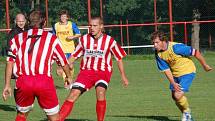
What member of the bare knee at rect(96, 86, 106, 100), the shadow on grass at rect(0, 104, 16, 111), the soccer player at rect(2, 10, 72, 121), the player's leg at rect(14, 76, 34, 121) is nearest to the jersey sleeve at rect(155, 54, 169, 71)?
the bare knee at rect(96, 86, 106, 100)

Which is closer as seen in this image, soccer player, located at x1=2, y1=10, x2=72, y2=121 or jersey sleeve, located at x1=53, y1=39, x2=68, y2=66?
soccer player, located at x1=2, y1=10, x2=72, y2=121

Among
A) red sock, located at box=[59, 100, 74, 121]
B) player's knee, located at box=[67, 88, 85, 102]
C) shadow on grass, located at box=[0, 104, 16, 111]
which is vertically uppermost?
player's knee, located at box=[67, 88, 85, 102]

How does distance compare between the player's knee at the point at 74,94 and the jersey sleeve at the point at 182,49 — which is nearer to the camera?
the player's knee at the point at 74,94

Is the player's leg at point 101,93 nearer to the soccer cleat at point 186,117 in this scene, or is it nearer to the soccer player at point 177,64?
the soccer player at point 177,64

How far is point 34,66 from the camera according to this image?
25.4 ft

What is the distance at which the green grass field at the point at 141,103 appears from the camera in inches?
452

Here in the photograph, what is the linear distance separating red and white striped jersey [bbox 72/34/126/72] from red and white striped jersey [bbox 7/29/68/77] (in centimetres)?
231

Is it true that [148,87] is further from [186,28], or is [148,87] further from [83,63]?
[186,28]

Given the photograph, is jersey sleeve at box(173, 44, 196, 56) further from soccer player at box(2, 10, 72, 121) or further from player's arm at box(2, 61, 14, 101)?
player's arm at box(2, 61, 14, 101)

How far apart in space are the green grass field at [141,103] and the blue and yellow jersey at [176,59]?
35.1 inches

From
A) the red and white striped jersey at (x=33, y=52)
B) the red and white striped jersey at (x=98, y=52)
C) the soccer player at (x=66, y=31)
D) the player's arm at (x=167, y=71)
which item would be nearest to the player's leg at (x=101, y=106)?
the red and white striped jersey at (x=98, y=52)

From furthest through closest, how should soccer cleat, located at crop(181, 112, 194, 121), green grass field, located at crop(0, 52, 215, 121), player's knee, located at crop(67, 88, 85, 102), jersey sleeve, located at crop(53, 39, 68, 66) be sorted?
1. green grass field, located at crop(0, 52, 215, 121)
2. soccer cleat, located at crop(181, 112, 194, 121)
3. player's knee, located at crop(67, 88, 85, 102)
4. jersey sleeve, located at crop(53, 39, 68, 66)

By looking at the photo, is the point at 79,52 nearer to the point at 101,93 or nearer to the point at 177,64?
the point at 101,93

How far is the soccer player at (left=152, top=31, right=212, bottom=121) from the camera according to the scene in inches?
412
